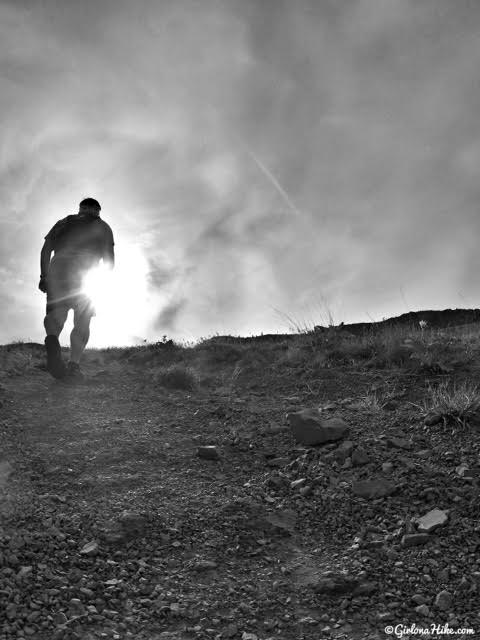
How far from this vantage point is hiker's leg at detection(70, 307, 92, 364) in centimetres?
755

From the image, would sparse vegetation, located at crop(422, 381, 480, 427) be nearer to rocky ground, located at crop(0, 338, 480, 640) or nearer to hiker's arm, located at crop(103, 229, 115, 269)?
rocky ground, located at crop(0, 338, 480, 640)

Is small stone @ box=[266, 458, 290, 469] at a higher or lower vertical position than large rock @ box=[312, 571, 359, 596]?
higher

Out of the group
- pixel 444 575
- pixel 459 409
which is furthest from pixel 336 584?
pixel 459 409

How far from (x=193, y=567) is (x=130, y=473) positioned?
4.31ft

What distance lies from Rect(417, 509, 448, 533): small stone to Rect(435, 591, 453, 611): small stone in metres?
0.57

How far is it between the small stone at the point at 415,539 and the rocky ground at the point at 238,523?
12 millimetres

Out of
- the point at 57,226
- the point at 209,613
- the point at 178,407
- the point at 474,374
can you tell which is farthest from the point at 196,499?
the point at 57,226

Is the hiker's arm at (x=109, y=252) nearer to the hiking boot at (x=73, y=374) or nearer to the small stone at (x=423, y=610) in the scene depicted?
the hiking boot at (x=73, y=374)

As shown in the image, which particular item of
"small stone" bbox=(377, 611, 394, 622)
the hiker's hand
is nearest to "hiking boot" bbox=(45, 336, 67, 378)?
the hiker's hand

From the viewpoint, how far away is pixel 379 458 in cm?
403

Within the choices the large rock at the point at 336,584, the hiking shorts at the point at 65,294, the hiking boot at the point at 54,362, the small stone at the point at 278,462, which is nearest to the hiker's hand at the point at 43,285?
the hiking shorts at the point at 65,294

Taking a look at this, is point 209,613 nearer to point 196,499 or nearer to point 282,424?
point 196,499

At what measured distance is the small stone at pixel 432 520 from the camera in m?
3.11

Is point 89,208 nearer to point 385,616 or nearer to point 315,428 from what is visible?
point 315,428
